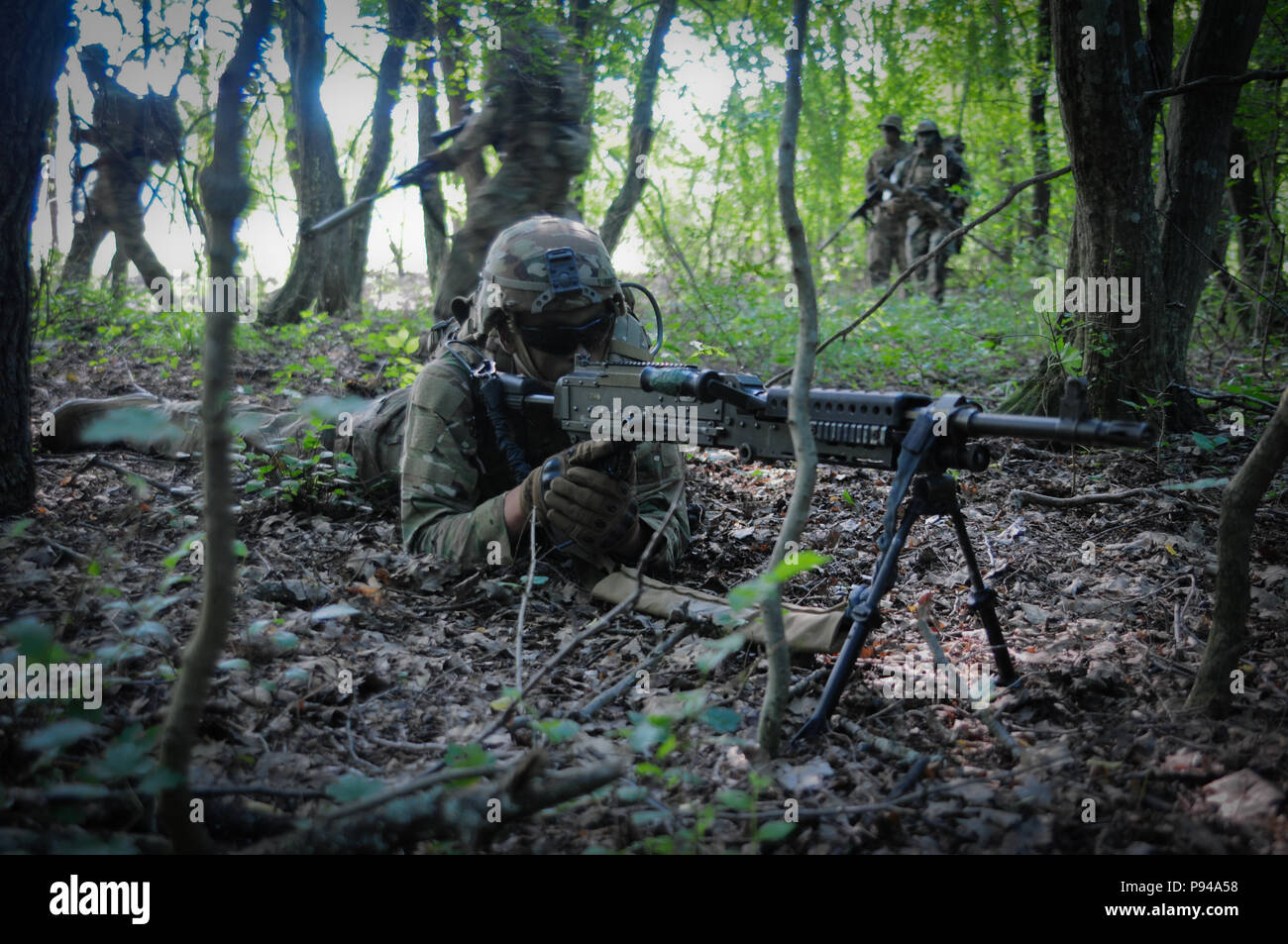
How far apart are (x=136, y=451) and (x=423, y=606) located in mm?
3315

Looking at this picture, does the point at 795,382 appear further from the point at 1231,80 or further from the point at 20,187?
the point at 20,187

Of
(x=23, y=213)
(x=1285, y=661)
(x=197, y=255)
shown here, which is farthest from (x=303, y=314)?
(x=1285, y=661)

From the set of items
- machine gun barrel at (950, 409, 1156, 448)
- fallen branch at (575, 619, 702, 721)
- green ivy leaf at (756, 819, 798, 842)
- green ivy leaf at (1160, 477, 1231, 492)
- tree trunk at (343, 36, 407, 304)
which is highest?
tree trunk at (343, 36, 407, 304)

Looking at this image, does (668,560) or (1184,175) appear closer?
(668,560)

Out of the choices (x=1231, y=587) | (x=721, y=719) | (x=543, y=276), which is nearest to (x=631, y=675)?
(x=721, y=719)

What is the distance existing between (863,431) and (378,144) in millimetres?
9748

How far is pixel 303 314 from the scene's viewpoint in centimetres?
874

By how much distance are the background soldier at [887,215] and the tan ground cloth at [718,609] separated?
11958mm

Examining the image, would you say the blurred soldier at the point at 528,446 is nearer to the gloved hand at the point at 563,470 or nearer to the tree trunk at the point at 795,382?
the gloved hand at the point at 563,470

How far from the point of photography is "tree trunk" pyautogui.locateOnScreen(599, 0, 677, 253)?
9086 mm

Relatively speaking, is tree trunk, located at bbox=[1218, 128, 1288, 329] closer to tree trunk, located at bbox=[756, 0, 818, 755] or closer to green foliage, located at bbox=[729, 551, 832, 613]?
tree trunk, located at bbox=[756, 0, 818, 755]

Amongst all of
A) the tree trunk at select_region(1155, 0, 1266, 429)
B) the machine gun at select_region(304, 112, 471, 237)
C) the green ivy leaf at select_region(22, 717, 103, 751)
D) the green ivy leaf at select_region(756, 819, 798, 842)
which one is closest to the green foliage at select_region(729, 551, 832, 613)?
the green ivy leaf at select_region(756, 819, 798, 842)

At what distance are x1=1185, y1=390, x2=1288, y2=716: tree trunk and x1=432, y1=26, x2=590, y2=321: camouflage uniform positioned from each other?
3.70 m
